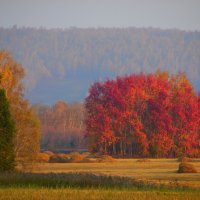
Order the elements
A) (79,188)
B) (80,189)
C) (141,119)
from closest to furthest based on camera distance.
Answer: (80,189) < (79,188) < (141,119)

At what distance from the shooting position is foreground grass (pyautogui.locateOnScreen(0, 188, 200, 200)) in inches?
824

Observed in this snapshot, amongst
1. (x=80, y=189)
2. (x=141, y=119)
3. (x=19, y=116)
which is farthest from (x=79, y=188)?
(x=141, y=119)

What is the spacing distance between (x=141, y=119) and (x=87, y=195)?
52628 mm

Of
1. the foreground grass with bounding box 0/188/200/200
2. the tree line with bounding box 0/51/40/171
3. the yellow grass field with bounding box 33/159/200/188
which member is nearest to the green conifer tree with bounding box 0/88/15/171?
the tree line with bounding box 0/51/40/171

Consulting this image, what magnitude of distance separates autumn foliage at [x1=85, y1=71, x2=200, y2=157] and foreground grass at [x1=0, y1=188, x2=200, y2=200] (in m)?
47.0

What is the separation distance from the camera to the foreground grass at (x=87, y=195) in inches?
824

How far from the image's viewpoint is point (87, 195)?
2169cm

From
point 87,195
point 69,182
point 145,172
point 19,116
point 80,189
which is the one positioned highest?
point 19,116

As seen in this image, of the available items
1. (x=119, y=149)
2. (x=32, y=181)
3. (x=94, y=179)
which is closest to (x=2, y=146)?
(x=32, y=181)

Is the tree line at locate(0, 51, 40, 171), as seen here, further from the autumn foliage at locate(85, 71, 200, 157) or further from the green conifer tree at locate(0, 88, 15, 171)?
the autumn foliage at locate(85, 71, 200, 157)

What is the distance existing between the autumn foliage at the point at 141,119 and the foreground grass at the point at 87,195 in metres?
47.0

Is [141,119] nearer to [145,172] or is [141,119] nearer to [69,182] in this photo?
[145,172]

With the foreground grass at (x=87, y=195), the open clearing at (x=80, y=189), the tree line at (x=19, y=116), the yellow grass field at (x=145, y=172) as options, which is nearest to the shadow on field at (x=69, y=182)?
the open clearing at (x=80, y=189)

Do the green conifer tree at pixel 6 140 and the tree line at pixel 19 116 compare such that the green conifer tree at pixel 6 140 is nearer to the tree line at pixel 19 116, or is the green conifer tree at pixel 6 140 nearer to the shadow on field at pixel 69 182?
the shadow on field at pixel 69 182
